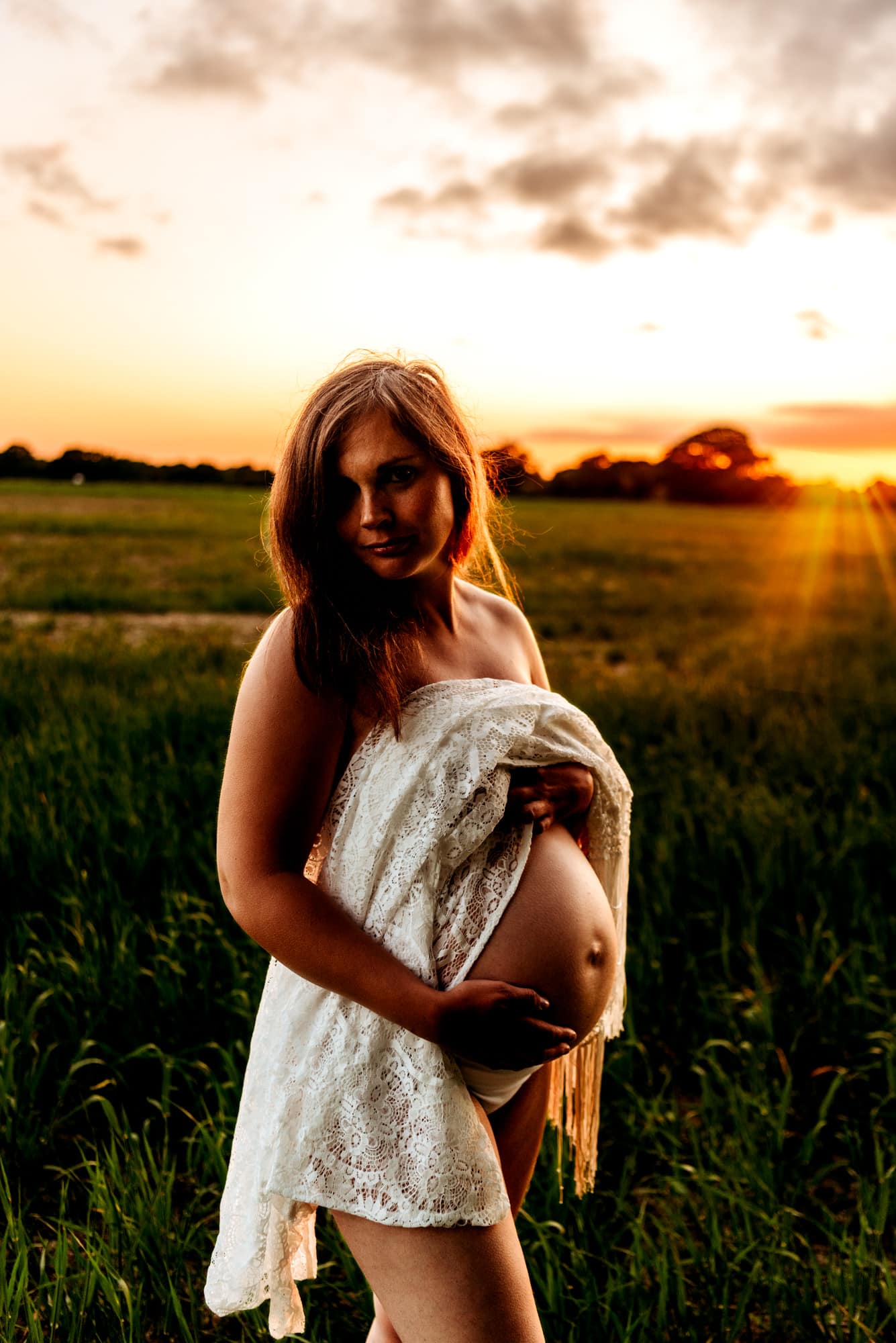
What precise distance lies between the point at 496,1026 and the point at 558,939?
19cm

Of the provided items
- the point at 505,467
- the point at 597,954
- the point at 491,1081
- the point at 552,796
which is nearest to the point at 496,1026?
the point at 491,1081

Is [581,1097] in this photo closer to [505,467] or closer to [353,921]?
[353,921]

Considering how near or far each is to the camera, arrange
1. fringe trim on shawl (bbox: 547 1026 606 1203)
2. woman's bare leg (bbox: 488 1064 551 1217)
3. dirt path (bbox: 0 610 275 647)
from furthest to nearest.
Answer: dirt path (bbox: 0 610 275 647)
fringe trim on shawl (bbox: 547 1026 606 1203)
woman's bare leg (bbox: 488 1064 551 1217)

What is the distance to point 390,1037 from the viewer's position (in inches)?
55.7

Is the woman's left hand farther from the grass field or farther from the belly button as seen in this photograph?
the grass field

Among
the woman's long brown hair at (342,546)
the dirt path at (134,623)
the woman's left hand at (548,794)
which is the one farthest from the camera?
the dirt path at (134,623)

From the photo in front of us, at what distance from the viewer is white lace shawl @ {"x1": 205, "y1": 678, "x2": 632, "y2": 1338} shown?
1356 millimetres

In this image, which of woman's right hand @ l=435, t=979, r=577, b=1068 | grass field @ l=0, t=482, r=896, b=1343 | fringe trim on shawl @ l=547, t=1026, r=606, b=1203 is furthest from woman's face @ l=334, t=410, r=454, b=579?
grass field @ l=0, t=482, r=896, b=1343

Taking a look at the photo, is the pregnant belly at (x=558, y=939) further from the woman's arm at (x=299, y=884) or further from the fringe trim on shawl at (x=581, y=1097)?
the fringe trim on shawl at (x=581, y=1097)

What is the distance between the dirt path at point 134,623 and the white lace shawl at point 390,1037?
23.2ft

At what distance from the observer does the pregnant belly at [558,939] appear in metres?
1.45

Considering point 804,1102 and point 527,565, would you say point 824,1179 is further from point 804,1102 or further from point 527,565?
point 527,565

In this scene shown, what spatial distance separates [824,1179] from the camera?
8.85 ft

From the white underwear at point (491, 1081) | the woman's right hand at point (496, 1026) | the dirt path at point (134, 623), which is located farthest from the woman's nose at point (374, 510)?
the dirt path at point (134, 623)
